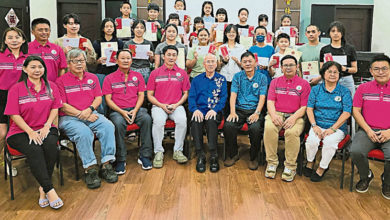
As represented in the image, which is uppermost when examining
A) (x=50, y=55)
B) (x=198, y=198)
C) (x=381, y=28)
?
(x=381, y=28)

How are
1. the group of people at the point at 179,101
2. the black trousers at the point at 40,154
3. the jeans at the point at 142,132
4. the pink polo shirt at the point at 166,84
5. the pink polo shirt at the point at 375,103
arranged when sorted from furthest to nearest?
the pink polo shirt at the point at 166,84 → the jeans at the point at 142,132 → the pink polo shirt at the point at 375,103 → the group of people at the point at 179,101 → the black trousers at the point at 40,154

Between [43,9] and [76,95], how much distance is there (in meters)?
4.36

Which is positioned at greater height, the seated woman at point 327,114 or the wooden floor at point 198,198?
the seated woman at point 327,114

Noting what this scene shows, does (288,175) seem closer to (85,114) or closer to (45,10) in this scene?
(85,114)

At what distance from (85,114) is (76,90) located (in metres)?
0.27

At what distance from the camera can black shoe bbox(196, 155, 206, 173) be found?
3854mm

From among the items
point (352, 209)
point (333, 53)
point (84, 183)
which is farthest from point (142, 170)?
point (333, 53)

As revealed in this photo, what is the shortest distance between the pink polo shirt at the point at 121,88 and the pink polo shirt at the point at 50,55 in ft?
1.67

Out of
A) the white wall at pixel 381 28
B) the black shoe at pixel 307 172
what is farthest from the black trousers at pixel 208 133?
the white wall at pixel 381 28

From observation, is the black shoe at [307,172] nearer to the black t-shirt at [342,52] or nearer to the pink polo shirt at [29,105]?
the black t-shirt at [342,52]

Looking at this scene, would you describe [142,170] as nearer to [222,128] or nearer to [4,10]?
[222,128]

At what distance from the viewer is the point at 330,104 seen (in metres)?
3.61

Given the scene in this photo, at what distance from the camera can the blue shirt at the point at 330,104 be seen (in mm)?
3580

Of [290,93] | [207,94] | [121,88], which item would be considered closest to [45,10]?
[121,88]
